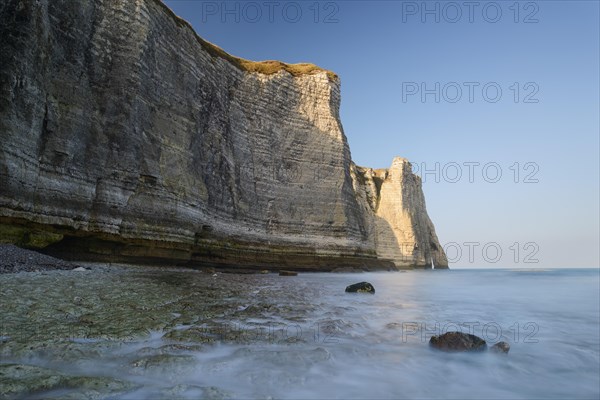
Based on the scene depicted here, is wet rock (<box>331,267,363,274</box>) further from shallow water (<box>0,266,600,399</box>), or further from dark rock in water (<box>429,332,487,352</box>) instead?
dark rock in water (<box>429,332,487,352</box>)

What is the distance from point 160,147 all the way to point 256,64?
599 inches

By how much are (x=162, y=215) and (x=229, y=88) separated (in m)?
13.1

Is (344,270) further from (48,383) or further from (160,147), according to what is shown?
(48,383)

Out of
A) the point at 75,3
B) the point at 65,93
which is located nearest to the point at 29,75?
the point at 65,93

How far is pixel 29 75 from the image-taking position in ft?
38.2

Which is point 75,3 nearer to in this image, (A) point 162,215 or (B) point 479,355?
(A) point 162,215

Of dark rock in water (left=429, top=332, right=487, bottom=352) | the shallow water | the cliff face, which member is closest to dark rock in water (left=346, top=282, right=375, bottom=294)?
the shallow water

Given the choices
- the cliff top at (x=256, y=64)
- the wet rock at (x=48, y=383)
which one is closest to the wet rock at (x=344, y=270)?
the cliff top at (x=256, y=64)

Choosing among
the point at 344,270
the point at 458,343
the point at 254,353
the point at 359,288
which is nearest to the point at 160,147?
the point at 359,288

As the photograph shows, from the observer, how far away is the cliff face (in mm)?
11781

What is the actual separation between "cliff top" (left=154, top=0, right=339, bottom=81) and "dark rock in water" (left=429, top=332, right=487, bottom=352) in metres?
20.5

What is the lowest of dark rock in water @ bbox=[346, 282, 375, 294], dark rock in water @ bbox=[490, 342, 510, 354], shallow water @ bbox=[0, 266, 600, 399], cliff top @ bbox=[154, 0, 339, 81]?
dark rock in water @ bbox=[346, 282, 375, 294]

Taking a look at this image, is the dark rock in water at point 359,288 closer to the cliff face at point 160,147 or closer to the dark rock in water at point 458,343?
the dark rock in water at point 458,343

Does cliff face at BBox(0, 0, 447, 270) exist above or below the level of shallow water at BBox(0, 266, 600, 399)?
above
